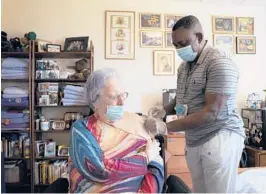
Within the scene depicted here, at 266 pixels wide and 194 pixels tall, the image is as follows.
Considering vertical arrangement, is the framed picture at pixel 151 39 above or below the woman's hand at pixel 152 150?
above

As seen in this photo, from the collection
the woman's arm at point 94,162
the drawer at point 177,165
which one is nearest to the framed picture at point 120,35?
the drawer at point 177,165

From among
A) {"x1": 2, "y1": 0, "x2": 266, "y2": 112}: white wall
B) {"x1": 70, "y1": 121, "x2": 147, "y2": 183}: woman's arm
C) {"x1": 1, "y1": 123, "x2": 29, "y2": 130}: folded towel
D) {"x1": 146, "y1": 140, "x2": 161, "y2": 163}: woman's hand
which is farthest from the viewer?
{"x1": 2, "y1": 0, "x2": 266, "y2": 112}: white wall

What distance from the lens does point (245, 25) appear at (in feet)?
11.4

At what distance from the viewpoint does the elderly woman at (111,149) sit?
1020 mm

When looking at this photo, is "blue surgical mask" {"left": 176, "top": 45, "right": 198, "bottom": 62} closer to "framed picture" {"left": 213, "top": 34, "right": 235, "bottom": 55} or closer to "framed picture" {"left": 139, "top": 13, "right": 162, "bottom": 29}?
"framed picture" {"left": 139, "top": 13, "right": 162, "bottom": 29}

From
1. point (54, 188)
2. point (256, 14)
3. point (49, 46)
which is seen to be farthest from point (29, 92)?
point (256, 14)

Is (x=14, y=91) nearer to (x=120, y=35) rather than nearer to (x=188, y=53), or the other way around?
(x=120, y=35)

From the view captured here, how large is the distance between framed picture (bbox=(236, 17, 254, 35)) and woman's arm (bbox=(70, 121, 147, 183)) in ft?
9.99

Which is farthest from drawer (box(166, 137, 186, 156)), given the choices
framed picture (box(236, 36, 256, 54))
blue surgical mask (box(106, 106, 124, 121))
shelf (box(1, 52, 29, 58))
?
shelf (box(1, 52, 29, 58))

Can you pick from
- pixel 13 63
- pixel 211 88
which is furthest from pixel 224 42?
pixel 13 63

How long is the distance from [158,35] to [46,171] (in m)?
2.19

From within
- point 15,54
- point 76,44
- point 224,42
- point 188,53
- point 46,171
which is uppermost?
point 224,42

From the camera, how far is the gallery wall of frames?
3252 millimetres

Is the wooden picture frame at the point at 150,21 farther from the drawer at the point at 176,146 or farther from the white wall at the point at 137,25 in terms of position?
the drawer at the point at 176,146
